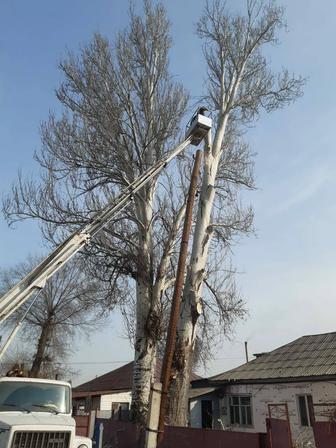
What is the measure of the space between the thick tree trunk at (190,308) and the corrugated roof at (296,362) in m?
8.06

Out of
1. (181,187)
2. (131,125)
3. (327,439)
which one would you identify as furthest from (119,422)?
(131,125)

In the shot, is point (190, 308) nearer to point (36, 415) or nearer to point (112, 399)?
point (36, 415)

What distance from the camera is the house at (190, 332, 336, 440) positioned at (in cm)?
1703

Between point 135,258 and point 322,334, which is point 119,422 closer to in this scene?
point 135,258

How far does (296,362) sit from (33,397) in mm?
14265

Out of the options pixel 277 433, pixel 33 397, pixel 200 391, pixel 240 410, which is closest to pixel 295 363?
pixel 240 410

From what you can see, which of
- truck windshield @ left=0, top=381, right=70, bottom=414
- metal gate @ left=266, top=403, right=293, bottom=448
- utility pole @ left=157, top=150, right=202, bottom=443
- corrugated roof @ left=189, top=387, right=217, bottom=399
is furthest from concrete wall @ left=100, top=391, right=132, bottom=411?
utility pole @ left=157, top=150, right=202, bottom=443

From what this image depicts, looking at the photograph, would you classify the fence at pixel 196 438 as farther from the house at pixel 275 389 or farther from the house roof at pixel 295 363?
the house roof at pixel 295 363

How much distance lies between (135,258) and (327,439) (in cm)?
747

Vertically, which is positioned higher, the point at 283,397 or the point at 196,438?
the point at 283,397

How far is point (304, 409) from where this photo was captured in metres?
17.3

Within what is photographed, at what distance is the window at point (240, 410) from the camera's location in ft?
64.6

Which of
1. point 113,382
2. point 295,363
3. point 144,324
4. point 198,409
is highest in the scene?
point 113,382

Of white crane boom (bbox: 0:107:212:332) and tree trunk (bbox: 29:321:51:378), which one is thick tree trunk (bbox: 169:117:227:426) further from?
tree trunk (bbox: 29:321:51:378)
